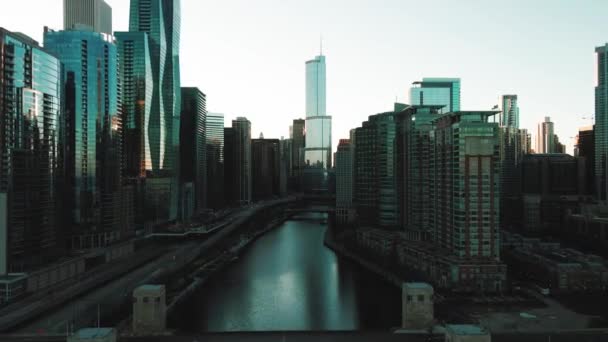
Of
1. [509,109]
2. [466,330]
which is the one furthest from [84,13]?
[509,109]

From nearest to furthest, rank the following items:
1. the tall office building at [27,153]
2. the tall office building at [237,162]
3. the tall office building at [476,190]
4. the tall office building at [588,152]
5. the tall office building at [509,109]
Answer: the tall office building at [27,153] < the tall office building at [476,190] < the tall office building at [588,152] < the tall office building at [237,162] < the tall office building at [509,109]

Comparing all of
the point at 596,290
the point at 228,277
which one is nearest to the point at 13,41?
the point at 228,277

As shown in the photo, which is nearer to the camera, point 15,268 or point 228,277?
point 15,268

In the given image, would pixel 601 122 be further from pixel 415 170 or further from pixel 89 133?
pixel 89 133

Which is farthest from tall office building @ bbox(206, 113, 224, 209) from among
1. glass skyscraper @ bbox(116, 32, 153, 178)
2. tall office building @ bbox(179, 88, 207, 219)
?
glass skyscraper @ bbox(116, 32, 153, 178)

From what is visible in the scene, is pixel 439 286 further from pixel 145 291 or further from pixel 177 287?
pixel 145 291

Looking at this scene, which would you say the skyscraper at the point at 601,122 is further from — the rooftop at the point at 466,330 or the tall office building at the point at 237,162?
the tall office building at the point at 237,162

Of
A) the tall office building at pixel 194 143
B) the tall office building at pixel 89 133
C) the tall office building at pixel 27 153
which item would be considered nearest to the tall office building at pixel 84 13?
the tall office building at pixel 89 133
